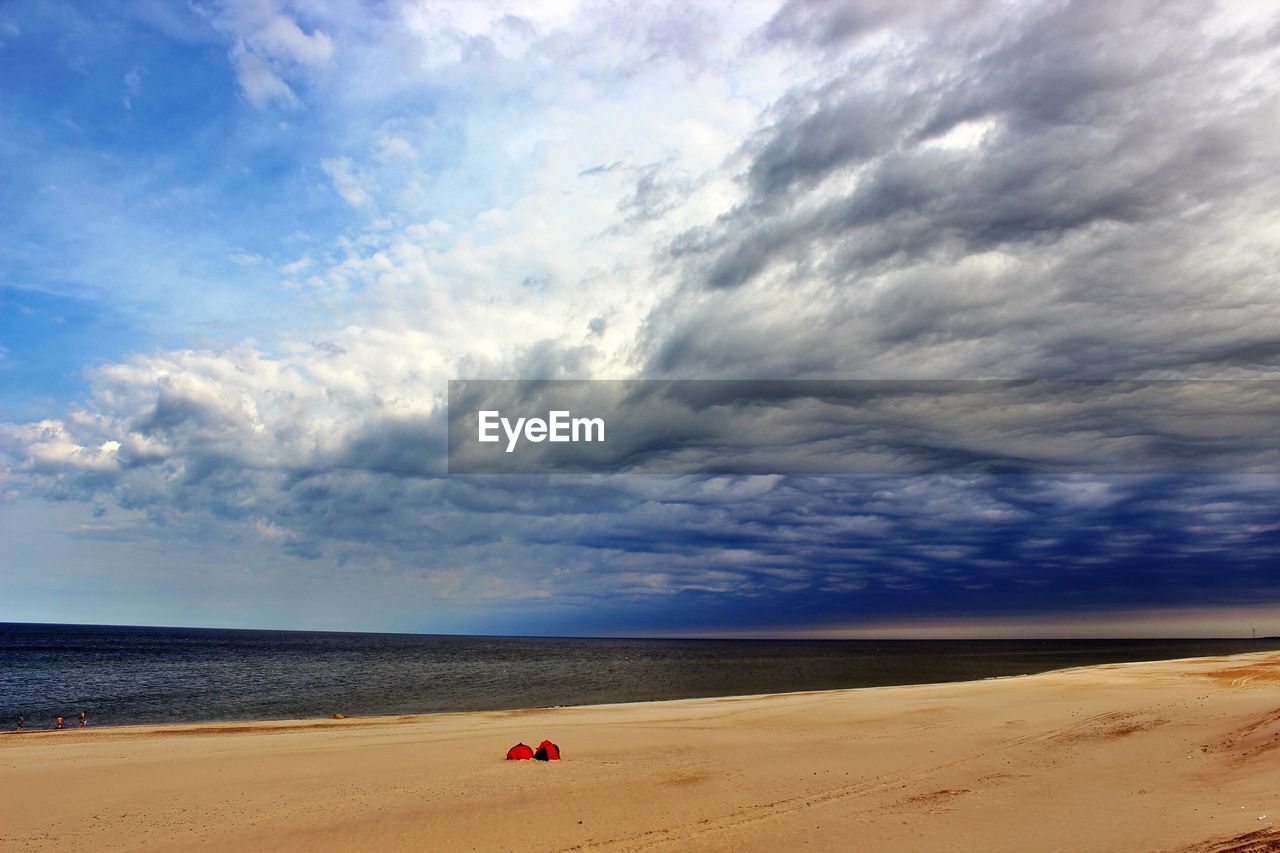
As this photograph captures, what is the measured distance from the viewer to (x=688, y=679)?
3440 inches

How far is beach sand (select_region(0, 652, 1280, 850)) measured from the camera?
15562mm

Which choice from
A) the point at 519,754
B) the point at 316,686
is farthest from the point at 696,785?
the point at 316,686

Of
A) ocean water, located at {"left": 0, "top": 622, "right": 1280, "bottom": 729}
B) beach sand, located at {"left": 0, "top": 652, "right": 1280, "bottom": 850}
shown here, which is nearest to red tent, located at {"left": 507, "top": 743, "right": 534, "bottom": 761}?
beach sand, located at {"left": 0, "top": 652, "right": 1280, "bottom": 850}

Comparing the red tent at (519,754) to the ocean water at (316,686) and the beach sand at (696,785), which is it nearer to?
the beach sand at (696,785)

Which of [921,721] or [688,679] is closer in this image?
[921,721]

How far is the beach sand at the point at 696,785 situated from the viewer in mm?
15562

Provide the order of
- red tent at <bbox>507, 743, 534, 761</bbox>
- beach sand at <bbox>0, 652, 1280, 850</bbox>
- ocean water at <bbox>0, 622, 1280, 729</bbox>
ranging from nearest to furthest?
beach sand at <bbox>0, 652, 1280, 850</bbox> → red tent at <bbox>507, 743, 534, 761</bbox> → ocean water at <bbox>0, 622, 1280, 729</bbox>

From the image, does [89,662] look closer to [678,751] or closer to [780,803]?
[678,751]

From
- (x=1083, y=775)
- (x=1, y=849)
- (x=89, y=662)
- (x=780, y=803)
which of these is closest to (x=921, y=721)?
(x=1083, y=775)

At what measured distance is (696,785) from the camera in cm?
2077

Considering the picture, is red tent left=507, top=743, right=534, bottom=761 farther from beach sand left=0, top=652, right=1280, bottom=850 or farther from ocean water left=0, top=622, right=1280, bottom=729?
ocean water left=0, top=622, right=1280, bottom=729

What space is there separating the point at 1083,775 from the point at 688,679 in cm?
6946

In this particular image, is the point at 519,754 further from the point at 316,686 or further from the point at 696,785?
the point at 316,686

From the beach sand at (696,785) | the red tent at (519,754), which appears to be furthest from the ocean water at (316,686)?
the red tent at (519,754)
